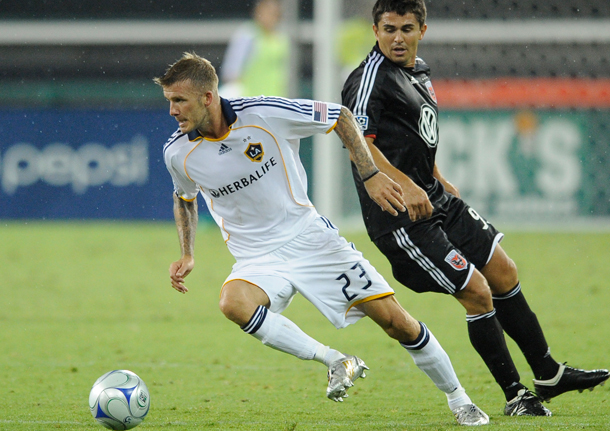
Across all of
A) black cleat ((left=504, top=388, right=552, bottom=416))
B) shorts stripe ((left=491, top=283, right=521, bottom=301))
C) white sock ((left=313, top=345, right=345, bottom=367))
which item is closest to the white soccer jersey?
white sock ((left=313, top=345, right=345, bottom=367))

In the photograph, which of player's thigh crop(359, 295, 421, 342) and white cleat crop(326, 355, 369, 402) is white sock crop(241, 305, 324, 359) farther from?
player's thigh crop(359, 295, 421, 342)

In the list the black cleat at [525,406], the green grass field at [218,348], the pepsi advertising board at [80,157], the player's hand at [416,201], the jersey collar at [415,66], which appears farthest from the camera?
the pepsi advertising board at [80,157]

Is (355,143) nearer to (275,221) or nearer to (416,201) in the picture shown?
(416,201)

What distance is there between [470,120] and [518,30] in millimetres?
1686

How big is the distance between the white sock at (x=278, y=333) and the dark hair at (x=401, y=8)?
1.69 m

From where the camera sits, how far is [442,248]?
454 centimetres

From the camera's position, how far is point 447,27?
12.2 metres

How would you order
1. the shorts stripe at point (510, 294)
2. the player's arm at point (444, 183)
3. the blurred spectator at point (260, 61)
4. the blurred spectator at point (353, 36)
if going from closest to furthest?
the shorts stripe at point (510, 294)
the player's arm at point (444, 183)
the blurred spectator at point (353, 36)
the blurred spectator at point (260, 61)

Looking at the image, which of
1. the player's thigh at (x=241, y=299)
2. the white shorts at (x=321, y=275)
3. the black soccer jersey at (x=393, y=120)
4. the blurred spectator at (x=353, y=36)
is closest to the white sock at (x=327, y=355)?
the white shorts at (x=321, y=275)

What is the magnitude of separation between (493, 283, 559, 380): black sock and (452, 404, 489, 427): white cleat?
60 cm

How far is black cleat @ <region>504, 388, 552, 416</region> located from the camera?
178 inches

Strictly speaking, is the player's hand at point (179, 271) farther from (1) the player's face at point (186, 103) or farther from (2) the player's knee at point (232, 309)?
(1) the player's face at point (186, 103)

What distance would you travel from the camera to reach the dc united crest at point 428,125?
4723mm

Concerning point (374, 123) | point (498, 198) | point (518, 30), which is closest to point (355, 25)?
point (518, 30)
